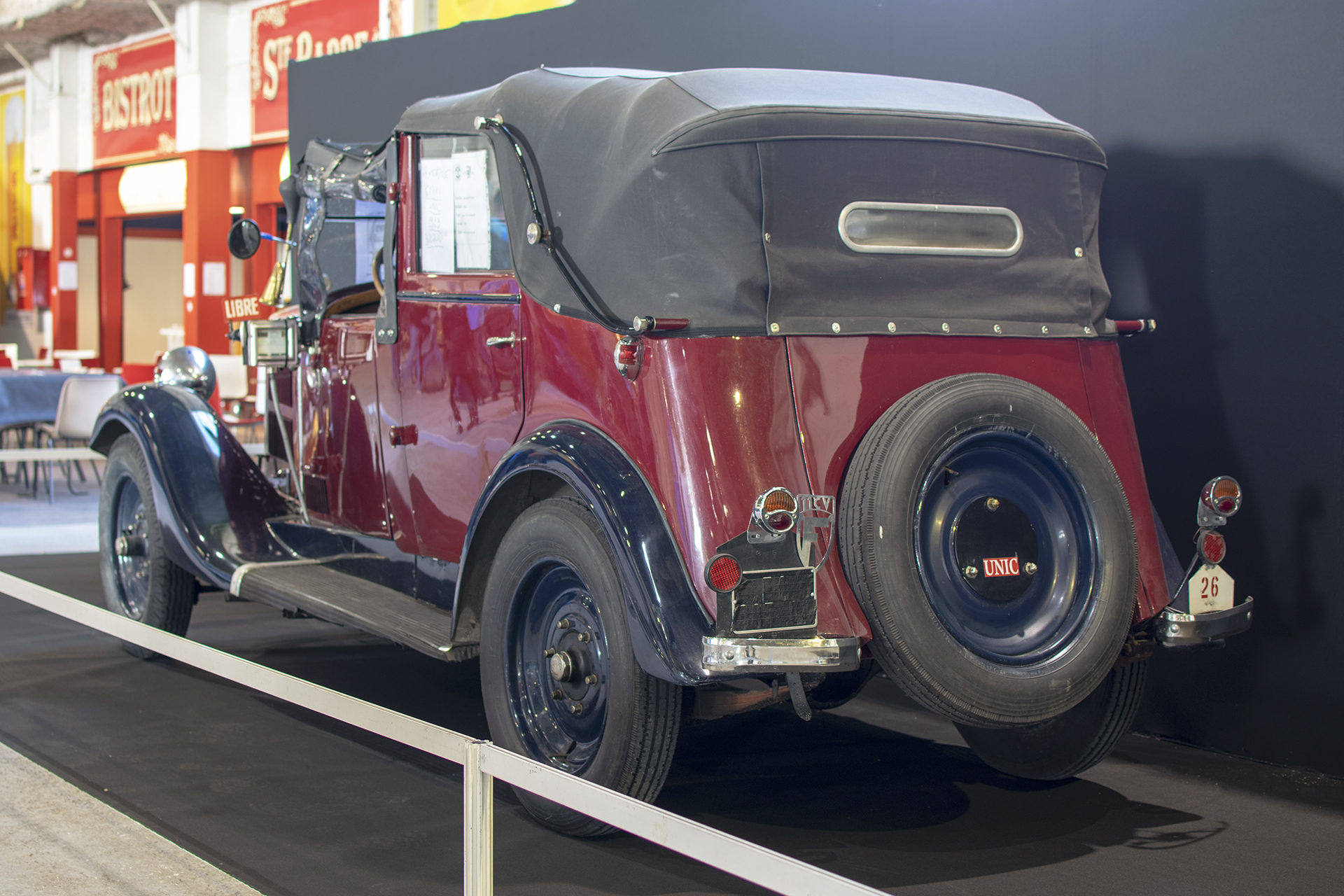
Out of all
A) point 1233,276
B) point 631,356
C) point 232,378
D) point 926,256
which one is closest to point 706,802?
point 631,356

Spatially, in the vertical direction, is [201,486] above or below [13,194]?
below

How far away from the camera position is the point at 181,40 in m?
16.3

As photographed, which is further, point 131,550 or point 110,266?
point 110,266

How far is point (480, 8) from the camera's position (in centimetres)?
1227

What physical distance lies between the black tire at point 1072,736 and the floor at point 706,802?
0.07 m

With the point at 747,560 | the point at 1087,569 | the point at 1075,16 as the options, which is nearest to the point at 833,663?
the point at 747,560

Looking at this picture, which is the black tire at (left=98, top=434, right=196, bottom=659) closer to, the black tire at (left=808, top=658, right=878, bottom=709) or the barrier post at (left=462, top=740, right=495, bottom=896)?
the black tire at (left=808, top=658, right=878, bottom=709)

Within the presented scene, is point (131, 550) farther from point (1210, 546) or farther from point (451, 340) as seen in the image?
point (1210, 546)

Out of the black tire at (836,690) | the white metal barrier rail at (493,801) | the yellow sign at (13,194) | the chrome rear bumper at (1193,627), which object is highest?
the yellow sign at (13,194)

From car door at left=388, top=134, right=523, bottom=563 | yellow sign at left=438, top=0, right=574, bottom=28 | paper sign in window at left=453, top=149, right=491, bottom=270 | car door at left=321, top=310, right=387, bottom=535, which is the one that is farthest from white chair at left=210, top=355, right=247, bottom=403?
paper sign in window at left=453, top=149, right=491, bottom=270

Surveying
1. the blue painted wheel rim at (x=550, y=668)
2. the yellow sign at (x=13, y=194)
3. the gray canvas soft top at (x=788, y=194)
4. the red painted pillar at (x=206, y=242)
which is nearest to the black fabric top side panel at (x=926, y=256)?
the gray canvas soft top at (x=788, y=194)

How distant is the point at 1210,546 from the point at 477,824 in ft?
6.47

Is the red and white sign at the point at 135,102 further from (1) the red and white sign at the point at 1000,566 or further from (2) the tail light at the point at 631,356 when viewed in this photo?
(1) the red and white sign at the point at 1000,566

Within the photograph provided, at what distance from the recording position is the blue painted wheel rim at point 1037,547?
3021mm
